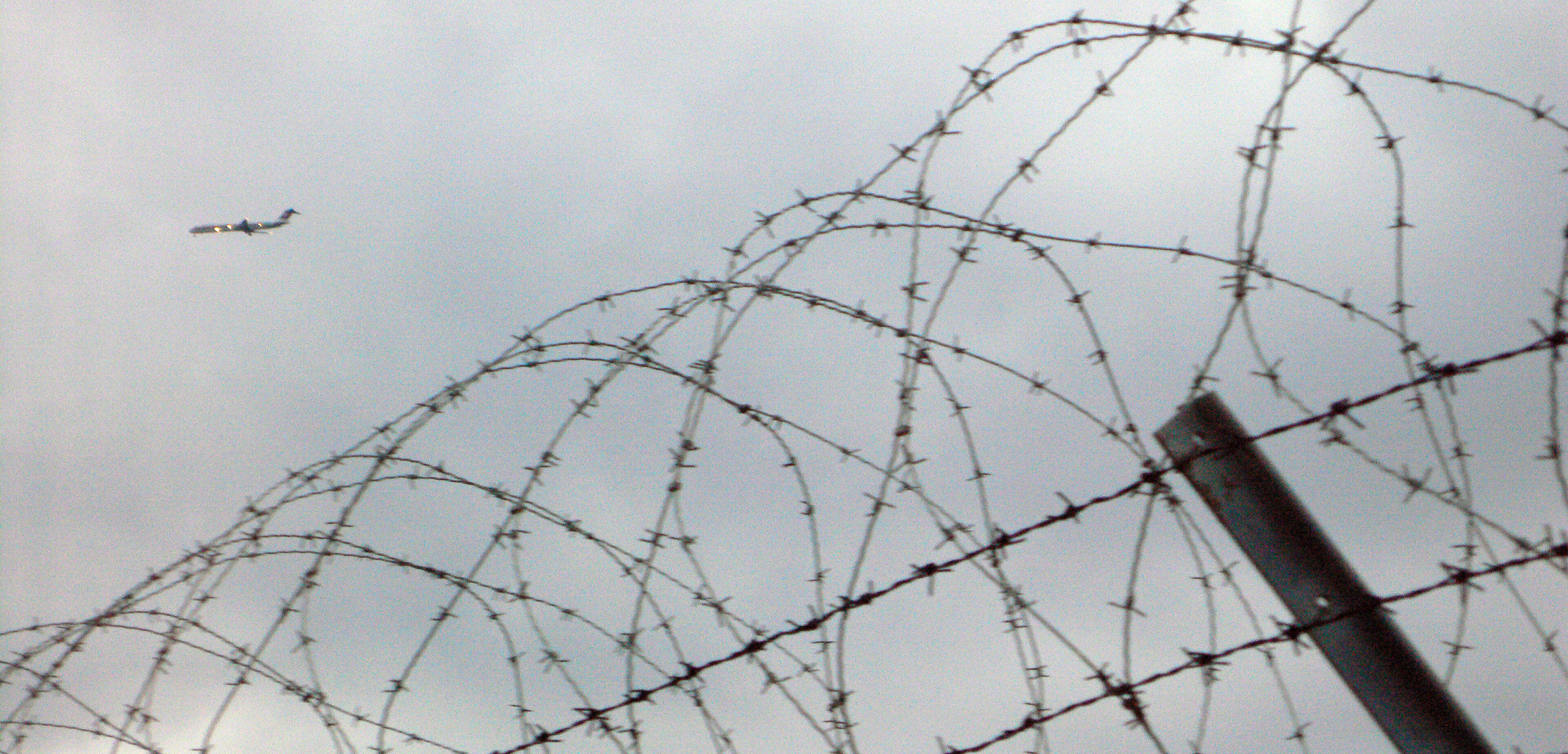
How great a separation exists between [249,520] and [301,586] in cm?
36

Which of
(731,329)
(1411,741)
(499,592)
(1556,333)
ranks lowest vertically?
(1411,741)

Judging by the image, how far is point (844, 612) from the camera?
107 inches

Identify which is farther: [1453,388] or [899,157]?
[899,157]

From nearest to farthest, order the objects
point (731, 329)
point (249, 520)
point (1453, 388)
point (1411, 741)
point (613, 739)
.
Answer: point (1411, 741)
point (1453, 388)
point (613, 739)
point (731, 329)
point (249, 520)

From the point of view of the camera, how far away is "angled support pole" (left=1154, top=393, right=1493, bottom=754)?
204 cm

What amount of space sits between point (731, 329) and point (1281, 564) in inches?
56.0

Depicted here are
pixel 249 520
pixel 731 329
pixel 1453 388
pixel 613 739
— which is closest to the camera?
pixel 1453 388

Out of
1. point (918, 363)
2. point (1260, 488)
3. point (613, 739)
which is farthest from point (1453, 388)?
point (613, 739)

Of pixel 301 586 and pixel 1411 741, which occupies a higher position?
pixel 301 586

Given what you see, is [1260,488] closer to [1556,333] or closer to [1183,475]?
[1183,475]

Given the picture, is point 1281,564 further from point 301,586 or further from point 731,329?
point 301,586

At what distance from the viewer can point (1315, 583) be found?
212cm

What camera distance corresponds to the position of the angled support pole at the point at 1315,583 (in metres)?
2.04

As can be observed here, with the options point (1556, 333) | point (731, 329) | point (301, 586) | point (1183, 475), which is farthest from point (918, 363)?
point (301, 586)
